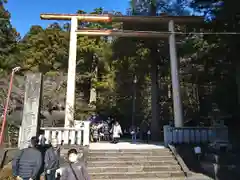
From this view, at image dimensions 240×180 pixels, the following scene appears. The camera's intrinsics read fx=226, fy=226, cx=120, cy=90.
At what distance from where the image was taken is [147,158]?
7582 millimetres

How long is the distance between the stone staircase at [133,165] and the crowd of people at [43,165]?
8.05ft

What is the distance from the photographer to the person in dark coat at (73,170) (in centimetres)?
316

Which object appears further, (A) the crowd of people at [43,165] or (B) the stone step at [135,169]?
(B) the stone step at [135,169]

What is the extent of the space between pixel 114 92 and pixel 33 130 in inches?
429

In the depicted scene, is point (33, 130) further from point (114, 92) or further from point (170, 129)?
point (114, 92)

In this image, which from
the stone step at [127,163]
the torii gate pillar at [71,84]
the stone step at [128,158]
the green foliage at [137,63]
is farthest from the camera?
the green foliage at [137,63]

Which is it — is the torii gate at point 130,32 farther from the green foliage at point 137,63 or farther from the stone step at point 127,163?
the stone step at point 127,163

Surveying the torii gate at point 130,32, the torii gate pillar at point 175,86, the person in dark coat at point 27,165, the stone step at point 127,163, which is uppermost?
the torii gate at point 130,32

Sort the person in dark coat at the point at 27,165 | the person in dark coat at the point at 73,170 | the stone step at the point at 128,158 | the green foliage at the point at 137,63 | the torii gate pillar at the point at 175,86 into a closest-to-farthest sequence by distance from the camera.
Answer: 1. the person in dark coat at the point at 73,170
2. the person in dark coat at the point at 27,165
3. the stone step at the point at 128,158
4. the torii gate pillar at the point at 175,86
5. the green foliage at the point at 137,63

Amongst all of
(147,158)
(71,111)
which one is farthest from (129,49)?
(147,158)

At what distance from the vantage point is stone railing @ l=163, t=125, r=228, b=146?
349 inches

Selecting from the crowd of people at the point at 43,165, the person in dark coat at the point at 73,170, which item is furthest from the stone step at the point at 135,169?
the person in dark coat at the point at 73,170

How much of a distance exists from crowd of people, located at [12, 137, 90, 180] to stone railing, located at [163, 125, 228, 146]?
5.46 metres

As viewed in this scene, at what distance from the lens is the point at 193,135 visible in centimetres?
910
